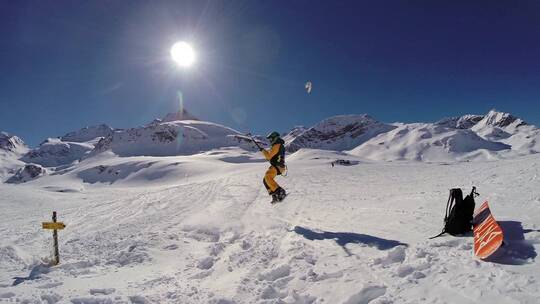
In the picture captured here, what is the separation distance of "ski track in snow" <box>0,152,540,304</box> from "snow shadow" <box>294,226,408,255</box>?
26mm

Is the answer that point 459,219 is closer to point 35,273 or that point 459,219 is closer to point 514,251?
point 514,251

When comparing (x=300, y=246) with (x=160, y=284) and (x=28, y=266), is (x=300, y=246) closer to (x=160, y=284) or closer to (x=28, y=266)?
(x=160, y=284)

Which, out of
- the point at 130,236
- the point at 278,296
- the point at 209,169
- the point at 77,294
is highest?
the point at 209,169

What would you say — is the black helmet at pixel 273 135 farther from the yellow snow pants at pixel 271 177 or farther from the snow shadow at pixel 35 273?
the snow shadow at pixel 35 273

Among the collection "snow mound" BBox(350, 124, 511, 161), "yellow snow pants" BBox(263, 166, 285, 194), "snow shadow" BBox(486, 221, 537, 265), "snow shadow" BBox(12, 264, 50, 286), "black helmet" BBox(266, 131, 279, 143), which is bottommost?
"snow shadow" BBox(486, 221, 537, 265)

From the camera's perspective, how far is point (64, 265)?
7828 mm

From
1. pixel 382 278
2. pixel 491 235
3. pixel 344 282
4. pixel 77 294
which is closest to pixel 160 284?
pixel 77 294

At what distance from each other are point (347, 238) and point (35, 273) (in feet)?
22.2

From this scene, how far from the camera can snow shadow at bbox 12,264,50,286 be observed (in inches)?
274

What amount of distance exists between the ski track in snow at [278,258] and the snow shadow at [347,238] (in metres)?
0.03

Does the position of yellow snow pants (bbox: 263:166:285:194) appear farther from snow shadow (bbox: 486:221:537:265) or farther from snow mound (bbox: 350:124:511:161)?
snow mound (bbox: 350:124:511:161)

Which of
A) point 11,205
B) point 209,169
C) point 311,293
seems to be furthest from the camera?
point 209,169

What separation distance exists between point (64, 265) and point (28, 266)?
927 mm

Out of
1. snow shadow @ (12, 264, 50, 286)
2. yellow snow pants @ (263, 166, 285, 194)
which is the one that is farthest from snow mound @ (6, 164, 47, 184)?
snow shadow @ (12, 264, 50, 286)
